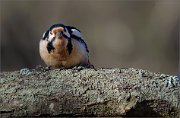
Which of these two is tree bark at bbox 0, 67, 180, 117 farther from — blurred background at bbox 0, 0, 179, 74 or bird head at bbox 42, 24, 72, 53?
blurred background at bbox 0, 0, 179, 74

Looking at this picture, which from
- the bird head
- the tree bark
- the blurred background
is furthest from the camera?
the blurred background

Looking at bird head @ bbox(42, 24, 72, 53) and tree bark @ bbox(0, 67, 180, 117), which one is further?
bird head @ bbox(42, 24, 72, 53)

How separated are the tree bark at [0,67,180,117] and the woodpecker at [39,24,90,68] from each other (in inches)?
12.9

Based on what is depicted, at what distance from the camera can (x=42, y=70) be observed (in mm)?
2834

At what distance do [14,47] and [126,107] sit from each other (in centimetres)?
433

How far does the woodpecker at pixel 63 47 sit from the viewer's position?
302 centimetres

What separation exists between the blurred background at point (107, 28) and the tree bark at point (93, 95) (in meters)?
3.78

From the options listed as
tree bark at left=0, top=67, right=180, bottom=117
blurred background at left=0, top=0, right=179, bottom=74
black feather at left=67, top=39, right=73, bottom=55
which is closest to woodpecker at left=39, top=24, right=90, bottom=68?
black feather at left=67, top=39, right=73, bottom=55

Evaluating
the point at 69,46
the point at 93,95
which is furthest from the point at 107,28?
the point at 93,95

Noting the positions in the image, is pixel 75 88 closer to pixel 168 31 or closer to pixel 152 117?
pixel 152 117

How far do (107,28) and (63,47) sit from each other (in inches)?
155

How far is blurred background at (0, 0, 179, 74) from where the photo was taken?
6.65 m

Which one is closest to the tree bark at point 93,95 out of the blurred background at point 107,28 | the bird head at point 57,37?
the bird head at point 57,37

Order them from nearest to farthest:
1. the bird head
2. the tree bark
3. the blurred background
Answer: the tree bark, the bird head, the blurred background
